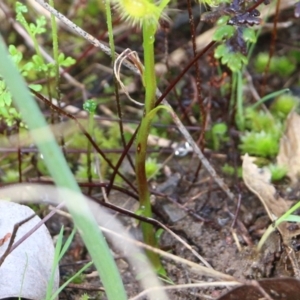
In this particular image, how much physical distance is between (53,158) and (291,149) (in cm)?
127

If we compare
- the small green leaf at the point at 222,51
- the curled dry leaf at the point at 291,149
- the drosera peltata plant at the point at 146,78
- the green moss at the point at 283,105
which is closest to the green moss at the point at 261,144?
the curled dry leaf at the point at 291,149

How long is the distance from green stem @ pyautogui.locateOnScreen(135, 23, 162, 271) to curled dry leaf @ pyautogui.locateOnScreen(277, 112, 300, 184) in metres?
0.64

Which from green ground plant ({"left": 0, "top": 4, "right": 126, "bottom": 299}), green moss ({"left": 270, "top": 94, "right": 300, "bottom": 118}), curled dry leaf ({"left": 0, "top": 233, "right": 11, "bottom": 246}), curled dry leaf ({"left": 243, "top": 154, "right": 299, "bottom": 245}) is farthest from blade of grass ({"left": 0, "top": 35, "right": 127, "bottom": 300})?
green moss ({"left": 270, "top": 94, "right": 300, "bottom": 118})

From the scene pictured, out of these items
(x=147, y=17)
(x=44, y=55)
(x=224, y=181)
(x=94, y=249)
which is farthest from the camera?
(x=44, y=55)

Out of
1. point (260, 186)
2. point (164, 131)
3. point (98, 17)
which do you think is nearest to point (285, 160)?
point (260, 186)

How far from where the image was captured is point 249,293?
1.28 meters

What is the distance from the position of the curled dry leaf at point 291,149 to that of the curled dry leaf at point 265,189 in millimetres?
98

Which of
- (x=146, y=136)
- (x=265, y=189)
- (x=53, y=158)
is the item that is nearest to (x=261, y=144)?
(x=265, y=189)

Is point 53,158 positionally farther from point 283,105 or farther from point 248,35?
point 283,105

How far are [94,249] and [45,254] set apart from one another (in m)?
0.54

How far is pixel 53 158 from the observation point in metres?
0.99

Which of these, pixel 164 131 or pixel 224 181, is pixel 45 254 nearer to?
pixel 224 181

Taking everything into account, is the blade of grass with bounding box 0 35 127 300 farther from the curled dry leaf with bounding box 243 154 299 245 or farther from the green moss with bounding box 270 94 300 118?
the green moss with bounding box 270 94 300 118

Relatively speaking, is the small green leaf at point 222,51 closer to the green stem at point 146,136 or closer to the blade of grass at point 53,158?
the green stem at point 146,136
